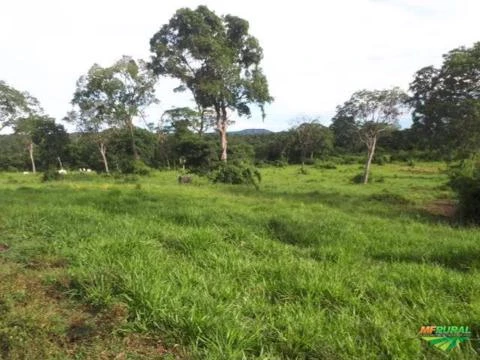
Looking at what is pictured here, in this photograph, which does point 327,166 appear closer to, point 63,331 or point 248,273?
point 248,273

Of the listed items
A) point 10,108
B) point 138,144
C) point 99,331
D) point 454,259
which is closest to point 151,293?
point 99,331

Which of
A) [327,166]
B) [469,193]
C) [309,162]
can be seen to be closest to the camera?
[469,193]

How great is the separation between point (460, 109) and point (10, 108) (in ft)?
122

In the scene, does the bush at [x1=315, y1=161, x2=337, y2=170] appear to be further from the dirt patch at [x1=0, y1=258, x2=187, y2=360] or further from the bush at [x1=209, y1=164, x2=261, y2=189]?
the dirt patch at [x1=0, y1=258, x2=187, y2=360]

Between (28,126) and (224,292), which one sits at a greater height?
(28,126)

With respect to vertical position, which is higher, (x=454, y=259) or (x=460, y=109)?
(x=460, y=109)

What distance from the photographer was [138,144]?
49625mm

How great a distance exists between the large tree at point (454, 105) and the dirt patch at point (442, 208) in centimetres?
228

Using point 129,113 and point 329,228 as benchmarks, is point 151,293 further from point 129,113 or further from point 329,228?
point 129,113

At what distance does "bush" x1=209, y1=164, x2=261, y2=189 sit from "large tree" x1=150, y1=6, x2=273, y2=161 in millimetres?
4781

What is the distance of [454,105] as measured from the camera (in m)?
16.4

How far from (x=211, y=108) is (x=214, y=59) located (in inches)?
188

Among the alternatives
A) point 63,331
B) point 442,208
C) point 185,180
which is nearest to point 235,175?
point 185,180

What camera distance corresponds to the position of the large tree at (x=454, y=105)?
51.6 ft
